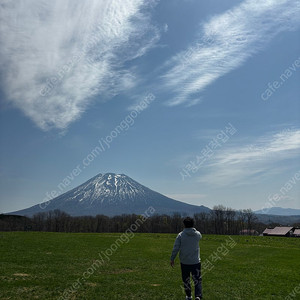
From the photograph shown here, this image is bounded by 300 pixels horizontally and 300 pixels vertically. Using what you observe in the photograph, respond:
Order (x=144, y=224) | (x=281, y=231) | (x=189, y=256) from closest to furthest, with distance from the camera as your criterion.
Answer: (x=189, y=256) < (x=281, y=231) < (x=144, y=224)

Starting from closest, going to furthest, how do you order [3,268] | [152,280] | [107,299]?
[107,299], [152,280], [3,268]

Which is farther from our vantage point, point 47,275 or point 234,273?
point 234,273

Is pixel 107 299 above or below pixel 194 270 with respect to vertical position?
below

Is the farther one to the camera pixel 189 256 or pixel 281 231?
pixel 281 231

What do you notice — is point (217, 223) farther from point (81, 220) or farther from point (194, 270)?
point (194, 270)

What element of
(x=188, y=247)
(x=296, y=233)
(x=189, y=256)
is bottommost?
(x=296, y=233)

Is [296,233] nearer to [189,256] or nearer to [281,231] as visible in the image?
[281,231]

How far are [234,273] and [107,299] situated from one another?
9933mm

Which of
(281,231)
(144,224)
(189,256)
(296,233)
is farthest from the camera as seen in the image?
(144,224)

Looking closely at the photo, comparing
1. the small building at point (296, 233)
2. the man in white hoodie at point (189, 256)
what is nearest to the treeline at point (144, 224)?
the small building at point (296, 233)

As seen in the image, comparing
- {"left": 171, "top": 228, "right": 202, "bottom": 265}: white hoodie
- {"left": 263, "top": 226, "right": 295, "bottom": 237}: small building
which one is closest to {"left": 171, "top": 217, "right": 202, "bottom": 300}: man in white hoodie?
{"left": 171, "top": 228, "right": 202, "bottom": 265}: white hoodie

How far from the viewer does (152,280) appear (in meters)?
15.6

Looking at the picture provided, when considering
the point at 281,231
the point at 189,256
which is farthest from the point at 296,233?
the point at 189,256

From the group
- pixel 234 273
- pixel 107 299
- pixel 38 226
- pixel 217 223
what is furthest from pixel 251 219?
pixel 107 299
